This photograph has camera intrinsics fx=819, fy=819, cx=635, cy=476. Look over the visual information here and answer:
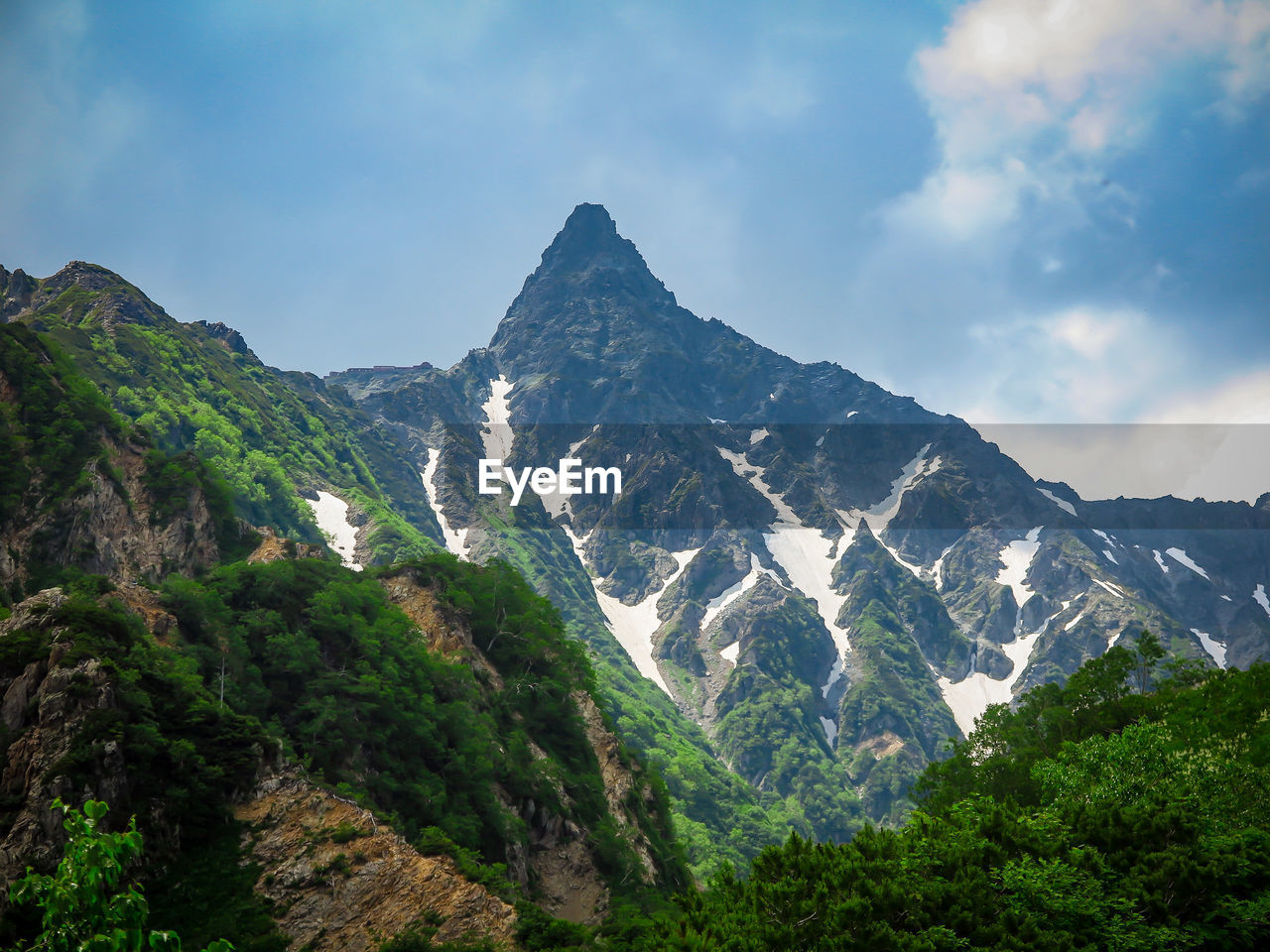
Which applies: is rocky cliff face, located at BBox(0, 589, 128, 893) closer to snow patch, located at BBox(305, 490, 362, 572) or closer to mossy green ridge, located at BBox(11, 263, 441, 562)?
mossy green ridge, located at BBox(11, 263, 441, 562)

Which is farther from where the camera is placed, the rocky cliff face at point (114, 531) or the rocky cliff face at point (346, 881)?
the rocky cliff face at point (114, 531)

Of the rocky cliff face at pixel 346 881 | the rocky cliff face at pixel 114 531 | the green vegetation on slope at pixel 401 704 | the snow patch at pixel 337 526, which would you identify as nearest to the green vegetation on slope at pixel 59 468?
the rocky cliff face at pixel 114 531

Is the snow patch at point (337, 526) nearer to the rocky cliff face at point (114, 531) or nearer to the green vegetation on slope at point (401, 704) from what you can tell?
the rocky cliff face at point (114, 531)

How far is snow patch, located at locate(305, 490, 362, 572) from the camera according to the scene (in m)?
175

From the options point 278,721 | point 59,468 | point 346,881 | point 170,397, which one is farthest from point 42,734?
point 170,397

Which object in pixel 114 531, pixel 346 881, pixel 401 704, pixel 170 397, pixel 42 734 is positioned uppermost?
pixel 170 397

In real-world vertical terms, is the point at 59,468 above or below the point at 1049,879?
above

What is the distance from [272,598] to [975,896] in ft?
168

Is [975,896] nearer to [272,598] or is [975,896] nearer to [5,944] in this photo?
[5,944]

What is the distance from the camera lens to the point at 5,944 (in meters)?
26.6

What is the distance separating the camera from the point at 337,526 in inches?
7416

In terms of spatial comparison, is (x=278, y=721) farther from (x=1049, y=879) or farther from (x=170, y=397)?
(x=170, y=397)

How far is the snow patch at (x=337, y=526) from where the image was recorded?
175250 mm

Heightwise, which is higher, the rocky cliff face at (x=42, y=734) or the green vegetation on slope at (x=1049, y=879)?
the rocky cliff face at (x=42, y=734)
